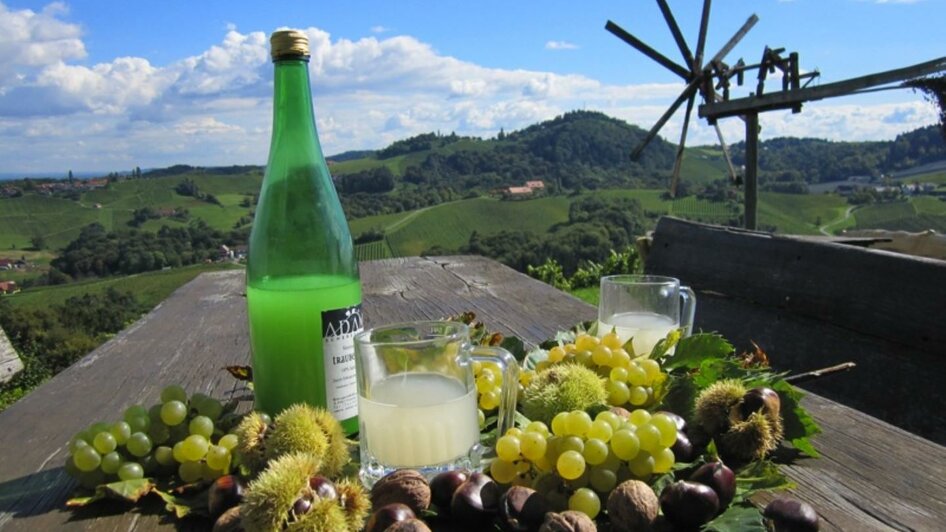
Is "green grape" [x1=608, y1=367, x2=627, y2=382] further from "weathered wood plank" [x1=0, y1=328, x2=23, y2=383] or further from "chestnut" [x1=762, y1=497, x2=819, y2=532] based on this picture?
"weathered wood plank" [x1=0, y1=328, x2=23, y2=383]

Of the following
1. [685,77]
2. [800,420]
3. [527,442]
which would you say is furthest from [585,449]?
[685,77]

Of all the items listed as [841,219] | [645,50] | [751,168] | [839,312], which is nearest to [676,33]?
[645,50]

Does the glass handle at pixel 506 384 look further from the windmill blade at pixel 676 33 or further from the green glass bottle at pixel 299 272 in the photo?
the windmill blade at pixel 676 33

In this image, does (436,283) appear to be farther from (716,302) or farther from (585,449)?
(585,449)

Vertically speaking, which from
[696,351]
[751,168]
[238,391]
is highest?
[751,168]

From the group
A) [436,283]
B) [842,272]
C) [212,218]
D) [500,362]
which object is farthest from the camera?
[212,218]

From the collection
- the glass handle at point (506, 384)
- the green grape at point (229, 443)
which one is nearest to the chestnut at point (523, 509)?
the glass handle at point (506, 384)

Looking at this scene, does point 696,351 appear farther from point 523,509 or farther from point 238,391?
point 238,391
